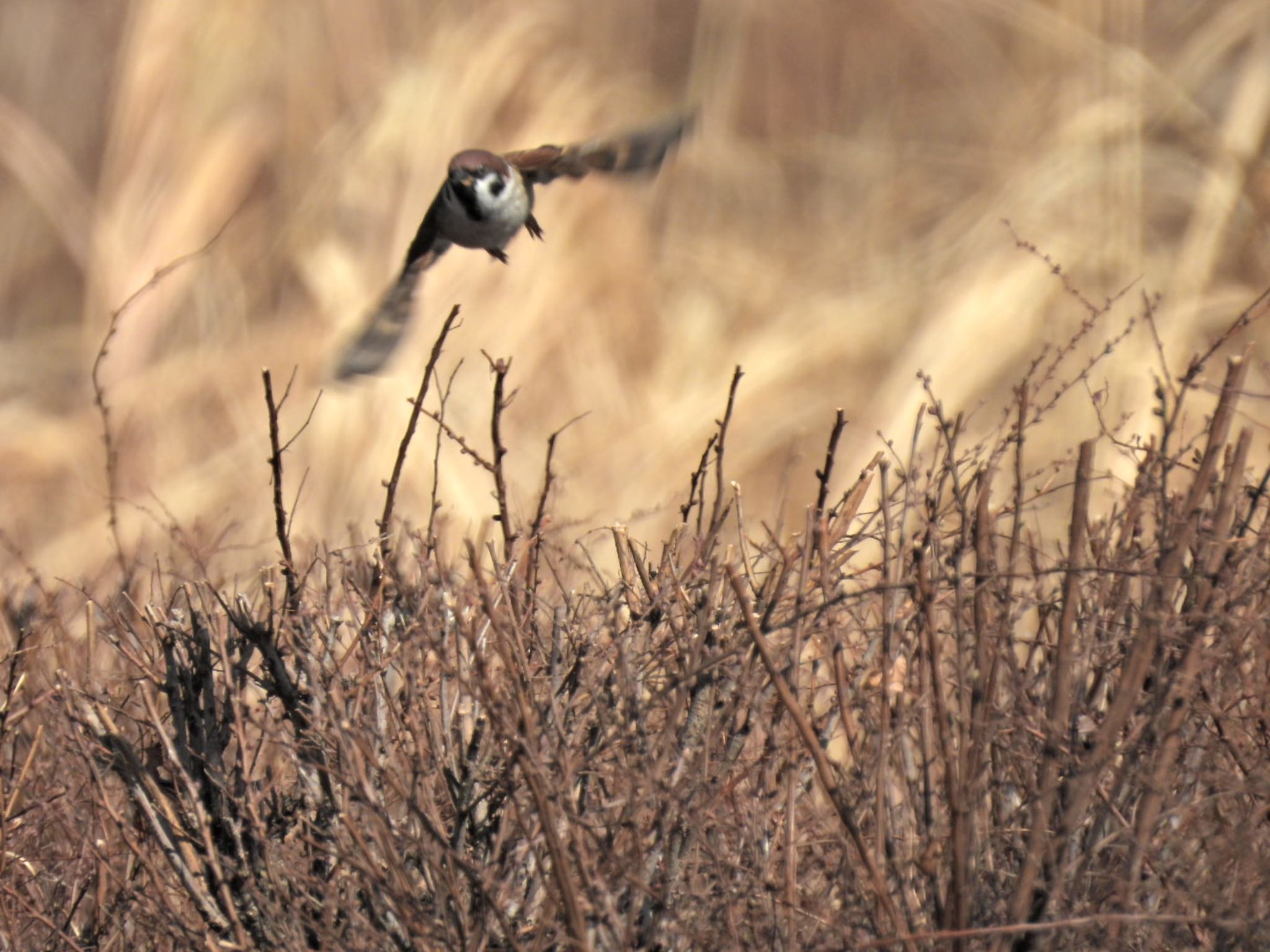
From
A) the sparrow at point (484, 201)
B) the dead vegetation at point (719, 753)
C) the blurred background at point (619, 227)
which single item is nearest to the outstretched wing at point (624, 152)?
the sparrow at point (484, 201)

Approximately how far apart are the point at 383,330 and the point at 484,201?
29cm

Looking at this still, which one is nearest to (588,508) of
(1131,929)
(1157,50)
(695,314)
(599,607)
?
(695,314)

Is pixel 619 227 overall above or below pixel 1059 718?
above

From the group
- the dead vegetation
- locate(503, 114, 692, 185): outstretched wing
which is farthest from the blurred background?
the dead vegetation

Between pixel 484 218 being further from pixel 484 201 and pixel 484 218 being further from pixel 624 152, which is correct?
pixel 624 152

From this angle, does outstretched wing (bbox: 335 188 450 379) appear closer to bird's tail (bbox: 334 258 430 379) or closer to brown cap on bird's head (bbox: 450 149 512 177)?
bird's tail (bbox: 334 258 430 379)

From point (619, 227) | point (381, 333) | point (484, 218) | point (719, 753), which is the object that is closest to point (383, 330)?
point (381, 333)

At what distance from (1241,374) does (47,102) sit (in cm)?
873

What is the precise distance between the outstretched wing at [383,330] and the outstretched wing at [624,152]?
0.28 meters

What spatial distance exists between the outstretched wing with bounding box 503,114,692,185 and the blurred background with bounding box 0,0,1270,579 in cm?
430

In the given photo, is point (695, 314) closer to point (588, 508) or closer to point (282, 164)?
point (588, 508)

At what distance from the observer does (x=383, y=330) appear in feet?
8.52

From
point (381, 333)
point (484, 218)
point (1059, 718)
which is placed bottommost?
point (1059, 718)

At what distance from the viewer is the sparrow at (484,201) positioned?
8.50 feet
